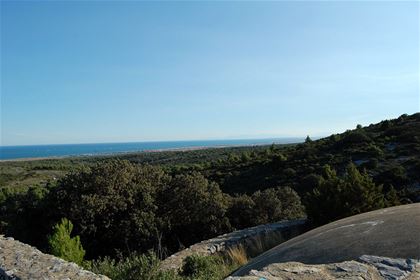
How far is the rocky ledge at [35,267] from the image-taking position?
554 centimetres

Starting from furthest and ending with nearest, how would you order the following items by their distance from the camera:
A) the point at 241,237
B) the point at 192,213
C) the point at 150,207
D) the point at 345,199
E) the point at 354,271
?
1. the point at 192,213
2. the point at 150,207
3. the point at 241,237
4. the point at 345,199
5. the point at 354,271

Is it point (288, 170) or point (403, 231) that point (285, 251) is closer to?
point (403, 231)

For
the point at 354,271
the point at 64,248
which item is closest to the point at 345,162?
the point at 64,248

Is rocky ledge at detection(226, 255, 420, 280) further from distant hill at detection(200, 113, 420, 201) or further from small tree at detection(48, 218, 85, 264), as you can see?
distant hill at detection(200, 113, 420, 201)

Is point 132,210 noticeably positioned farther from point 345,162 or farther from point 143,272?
point 345,162

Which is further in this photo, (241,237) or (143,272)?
(241,237)

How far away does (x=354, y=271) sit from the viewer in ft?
14.5

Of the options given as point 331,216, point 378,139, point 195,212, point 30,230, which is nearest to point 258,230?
point 331,216

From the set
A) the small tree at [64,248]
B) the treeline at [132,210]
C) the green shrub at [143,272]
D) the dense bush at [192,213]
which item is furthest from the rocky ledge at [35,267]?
the dense bush at [192,213]

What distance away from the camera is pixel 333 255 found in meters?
5.08

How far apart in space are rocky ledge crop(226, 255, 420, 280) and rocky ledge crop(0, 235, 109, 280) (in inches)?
86.0

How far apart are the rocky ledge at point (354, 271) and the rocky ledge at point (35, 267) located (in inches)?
86.0

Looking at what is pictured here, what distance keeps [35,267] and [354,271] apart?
4.51 meters

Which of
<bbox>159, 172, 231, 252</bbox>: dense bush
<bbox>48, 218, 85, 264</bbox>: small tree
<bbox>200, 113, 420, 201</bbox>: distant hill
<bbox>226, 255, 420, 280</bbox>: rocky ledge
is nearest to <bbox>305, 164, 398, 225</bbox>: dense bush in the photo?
<bbox>159, 172, 231, 252</bbox>: dense bush
